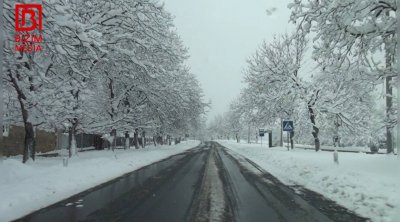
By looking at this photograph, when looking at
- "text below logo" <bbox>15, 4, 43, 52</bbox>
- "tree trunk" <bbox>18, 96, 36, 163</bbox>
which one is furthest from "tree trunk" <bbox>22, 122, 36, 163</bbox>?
"text below logo" <bbox>15, 4, 43, 52</bbox>

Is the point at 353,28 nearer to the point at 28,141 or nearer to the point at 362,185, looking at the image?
the point at 362,185

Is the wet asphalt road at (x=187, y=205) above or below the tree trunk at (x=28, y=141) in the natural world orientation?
below

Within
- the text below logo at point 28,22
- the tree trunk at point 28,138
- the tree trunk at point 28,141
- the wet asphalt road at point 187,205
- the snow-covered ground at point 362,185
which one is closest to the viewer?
the wet asphalt road at point 187,205

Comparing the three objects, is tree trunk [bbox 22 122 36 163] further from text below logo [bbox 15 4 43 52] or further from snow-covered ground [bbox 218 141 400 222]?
snow-covered ground [bbox 218 141 400 222]

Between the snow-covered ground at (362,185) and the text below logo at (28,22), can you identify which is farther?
the text below logo at (28,22)

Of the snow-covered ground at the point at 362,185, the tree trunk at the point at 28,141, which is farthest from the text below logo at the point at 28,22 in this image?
the snow-covered ground at the point at 362,185

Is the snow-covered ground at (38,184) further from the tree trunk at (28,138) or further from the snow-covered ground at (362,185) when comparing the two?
the snow-covered ground at (362,185)

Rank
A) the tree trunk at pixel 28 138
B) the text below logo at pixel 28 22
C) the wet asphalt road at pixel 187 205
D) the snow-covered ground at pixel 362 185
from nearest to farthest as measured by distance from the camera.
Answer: the wet asphalt road at pixel 187 205
the snow-covered ground at pixel 362 185
the text below logo at pixel 28 22
the tree trunk at pixel 28 138

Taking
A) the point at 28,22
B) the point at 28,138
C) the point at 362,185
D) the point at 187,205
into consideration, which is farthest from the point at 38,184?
the point at 362,185

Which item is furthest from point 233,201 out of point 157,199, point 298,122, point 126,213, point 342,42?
point 298,122

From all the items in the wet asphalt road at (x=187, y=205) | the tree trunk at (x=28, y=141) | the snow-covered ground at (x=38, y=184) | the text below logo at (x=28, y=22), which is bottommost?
the wet asphalt road at (x=187, y=205)

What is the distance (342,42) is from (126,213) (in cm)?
858

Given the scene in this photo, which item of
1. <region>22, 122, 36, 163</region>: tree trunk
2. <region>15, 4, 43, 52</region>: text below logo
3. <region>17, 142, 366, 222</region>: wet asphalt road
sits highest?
<region>15, 4, 43, 52</region>: text below logo

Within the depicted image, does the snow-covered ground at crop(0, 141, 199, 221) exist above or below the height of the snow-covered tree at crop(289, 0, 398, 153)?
below
